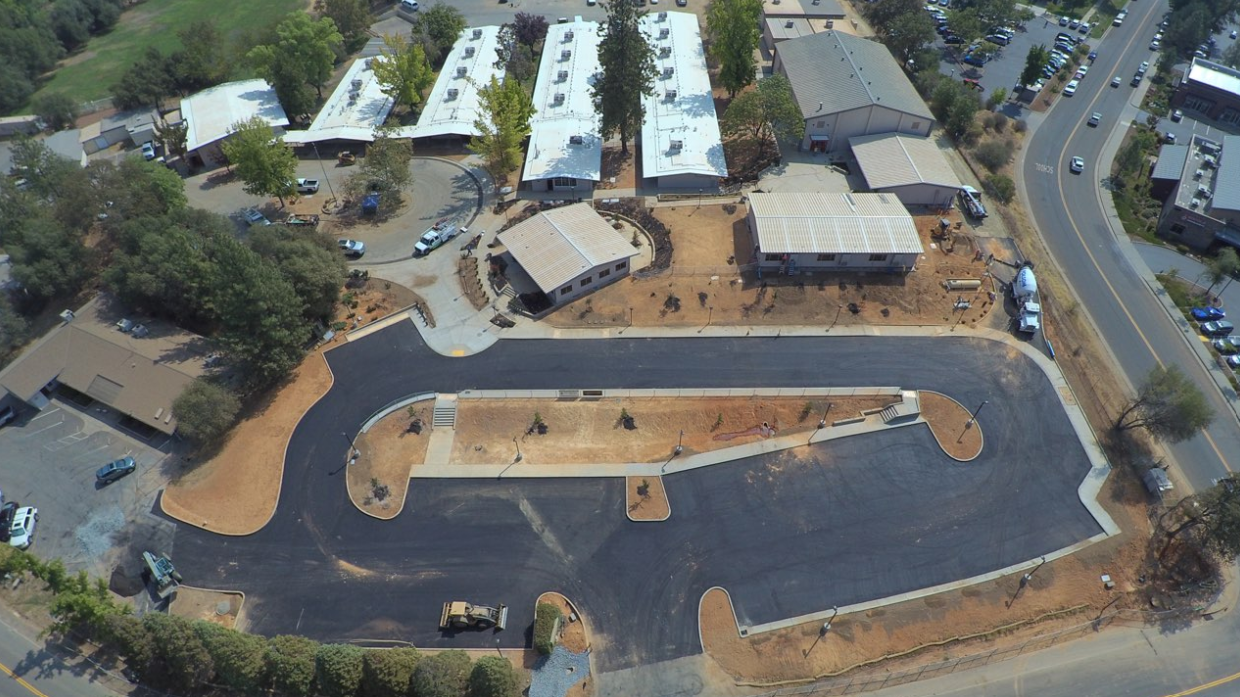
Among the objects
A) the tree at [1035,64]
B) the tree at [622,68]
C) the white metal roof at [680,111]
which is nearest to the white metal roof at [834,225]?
the white metal roof at [680,111]

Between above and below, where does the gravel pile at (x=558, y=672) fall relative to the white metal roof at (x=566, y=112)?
below

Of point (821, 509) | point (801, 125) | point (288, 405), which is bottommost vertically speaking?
point (821, 509)

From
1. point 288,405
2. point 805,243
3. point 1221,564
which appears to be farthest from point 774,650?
point 288,405

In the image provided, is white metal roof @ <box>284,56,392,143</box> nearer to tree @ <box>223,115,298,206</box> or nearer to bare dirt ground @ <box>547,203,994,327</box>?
tree @ <box>223,115,298,206</box>

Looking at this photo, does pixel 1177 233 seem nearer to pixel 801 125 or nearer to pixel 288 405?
pixel 801 125

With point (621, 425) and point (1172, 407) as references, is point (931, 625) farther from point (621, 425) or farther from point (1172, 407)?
point (1172, 407)

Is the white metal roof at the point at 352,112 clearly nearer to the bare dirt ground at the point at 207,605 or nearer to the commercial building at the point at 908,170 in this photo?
the bare dirt ground at the point at 207,605
